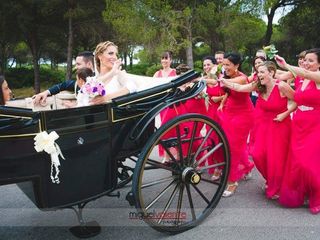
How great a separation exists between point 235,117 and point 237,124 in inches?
3.6

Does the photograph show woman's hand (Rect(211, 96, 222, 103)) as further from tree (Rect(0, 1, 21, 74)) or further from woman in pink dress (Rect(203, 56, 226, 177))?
tree (Rect(0, 1, 21, 74))

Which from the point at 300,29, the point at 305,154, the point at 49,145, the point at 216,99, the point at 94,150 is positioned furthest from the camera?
the point at 300,29

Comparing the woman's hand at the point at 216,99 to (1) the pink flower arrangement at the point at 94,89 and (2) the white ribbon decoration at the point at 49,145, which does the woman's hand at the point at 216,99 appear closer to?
(1) the pink flower arrangement at the point at 94,89

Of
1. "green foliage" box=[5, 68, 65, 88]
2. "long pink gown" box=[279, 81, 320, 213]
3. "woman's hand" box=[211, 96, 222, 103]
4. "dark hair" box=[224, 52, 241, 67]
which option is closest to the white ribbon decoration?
"long pink gown" box=[279, 81, 320, 213]

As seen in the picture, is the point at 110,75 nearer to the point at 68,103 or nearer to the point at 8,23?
the point at 68,103

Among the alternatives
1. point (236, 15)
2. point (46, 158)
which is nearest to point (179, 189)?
point (46, 158)

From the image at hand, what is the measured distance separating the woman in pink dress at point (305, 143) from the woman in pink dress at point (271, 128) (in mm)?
148

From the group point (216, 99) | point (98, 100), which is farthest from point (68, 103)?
point (216, 99)

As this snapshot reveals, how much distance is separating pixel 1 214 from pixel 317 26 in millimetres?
26928

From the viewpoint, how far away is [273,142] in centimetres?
401

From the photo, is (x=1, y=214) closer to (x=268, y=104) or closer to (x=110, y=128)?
(x=110, y=128)

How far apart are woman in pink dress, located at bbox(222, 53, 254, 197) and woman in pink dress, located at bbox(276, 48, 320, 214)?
65 centimetres

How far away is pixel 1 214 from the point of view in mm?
3783

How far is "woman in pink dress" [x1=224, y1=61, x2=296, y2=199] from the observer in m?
4.00
